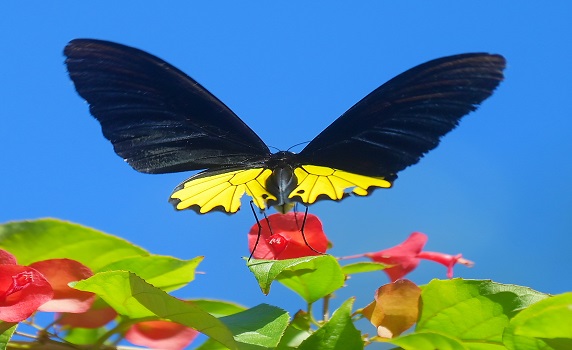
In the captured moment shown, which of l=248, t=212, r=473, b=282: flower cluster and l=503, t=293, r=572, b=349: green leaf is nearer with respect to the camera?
l=503, t=293, r=572, b=349: green leaf

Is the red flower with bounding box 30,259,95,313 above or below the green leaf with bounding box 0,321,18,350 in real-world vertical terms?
above

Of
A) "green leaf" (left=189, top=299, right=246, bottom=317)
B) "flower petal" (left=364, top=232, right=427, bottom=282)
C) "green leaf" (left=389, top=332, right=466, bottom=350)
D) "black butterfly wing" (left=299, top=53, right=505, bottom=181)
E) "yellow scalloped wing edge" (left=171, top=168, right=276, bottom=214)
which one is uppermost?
"black butterfly wing" (left=299, top=53, right=505, bottom=181)

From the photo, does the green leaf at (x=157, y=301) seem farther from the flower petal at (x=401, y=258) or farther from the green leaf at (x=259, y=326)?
the flower petal at (x=401, y=258)

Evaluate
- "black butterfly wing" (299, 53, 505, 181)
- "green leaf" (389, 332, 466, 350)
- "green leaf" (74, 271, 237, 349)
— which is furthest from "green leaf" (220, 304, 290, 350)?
"black butterfly wing" (299, 53, 505, 181)

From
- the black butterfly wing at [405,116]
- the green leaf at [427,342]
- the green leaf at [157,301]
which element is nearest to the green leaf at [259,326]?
the green leaf at [157,301]

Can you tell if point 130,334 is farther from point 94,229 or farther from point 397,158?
point 397,158

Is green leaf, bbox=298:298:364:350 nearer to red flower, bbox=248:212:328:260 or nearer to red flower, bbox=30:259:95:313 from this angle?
red flower, bbox=248:212:328:260

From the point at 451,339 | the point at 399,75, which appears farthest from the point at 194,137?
the point at 451,339
